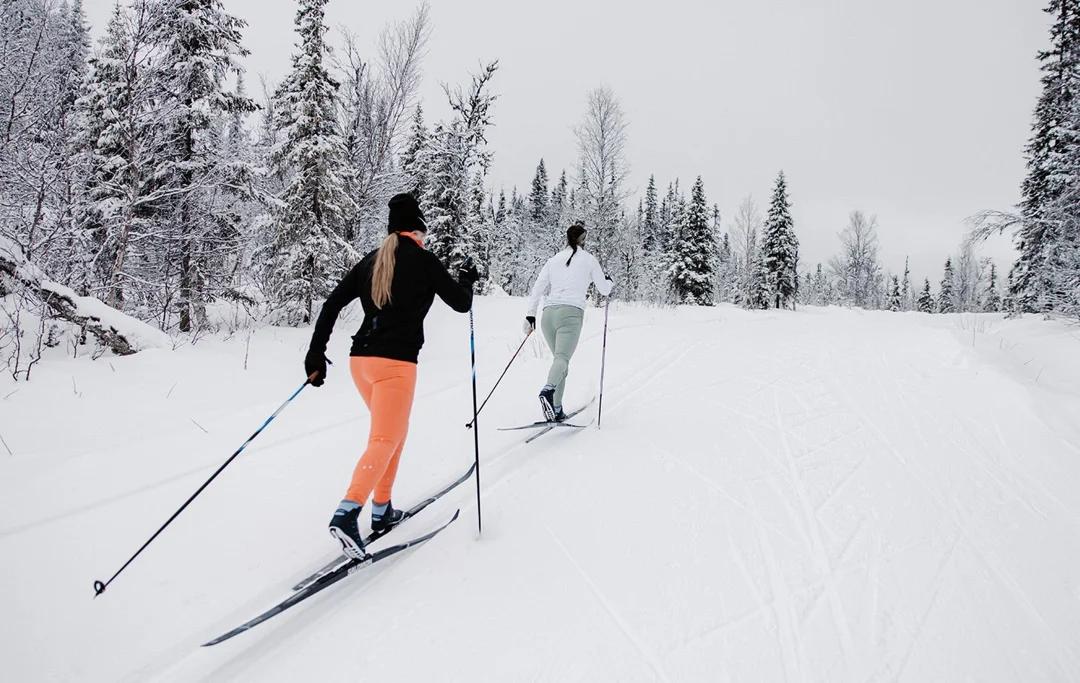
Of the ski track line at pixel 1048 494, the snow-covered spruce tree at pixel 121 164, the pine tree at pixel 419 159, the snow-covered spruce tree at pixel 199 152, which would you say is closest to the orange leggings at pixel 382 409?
the ski track line at pixel 1048 494

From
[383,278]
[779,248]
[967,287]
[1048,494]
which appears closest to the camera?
[383,278]

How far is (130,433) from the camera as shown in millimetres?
5344

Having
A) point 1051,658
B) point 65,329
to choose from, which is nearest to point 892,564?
point 1051,658

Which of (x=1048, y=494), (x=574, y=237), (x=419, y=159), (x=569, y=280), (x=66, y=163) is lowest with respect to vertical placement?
(x=1048, y=494)

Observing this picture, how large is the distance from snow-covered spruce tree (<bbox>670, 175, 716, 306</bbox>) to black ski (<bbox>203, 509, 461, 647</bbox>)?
34.1 meters

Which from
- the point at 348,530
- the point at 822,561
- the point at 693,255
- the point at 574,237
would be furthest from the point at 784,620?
the point at 693,255

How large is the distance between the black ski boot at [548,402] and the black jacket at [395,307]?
104 inches

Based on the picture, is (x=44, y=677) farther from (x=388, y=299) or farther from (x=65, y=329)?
(x=65, y=329)

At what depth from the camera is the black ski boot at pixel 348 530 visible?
2.87m

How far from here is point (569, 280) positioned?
584 centimetres

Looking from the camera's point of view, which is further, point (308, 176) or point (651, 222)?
point (651, 222)

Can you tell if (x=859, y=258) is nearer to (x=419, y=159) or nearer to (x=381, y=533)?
(x=419, y=159)

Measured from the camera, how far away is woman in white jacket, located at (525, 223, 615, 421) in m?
5.81

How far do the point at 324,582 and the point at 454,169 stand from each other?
2364 cm
